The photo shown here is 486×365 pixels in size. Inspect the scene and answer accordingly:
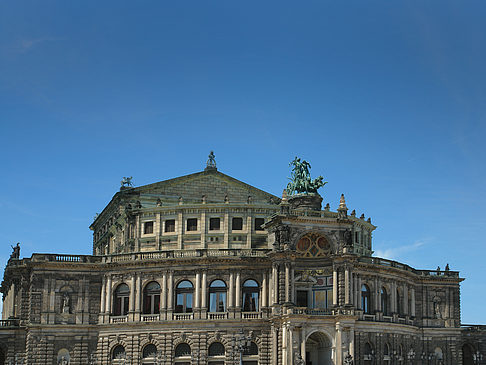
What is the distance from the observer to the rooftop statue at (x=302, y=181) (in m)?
86.4

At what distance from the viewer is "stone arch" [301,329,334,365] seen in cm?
7806

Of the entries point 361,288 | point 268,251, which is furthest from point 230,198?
point 361,288

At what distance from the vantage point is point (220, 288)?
8150 centimetres

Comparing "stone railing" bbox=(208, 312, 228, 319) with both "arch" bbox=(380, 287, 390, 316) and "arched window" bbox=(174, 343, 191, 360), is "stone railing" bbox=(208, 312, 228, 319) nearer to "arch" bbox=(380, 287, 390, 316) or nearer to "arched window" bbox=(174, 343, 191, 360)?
"arched window" bbox=(174, 343, 191, 360)

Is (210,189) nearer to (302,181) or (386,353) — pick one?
(302,181)

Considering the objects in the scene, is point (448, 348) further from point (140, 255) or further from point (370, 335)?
point (140, 255)

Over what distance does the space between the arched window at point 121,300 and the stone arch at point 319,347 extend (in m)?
20.3

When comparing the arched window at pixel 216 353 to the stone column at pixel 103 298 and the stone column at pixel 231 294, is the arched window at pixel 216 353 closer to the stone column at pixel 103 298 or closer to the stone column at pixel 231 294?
the stone column at pixel 231 294

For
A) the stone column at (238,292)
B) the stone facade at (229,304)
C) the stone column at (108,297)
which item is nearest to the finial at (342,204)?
the stone facade at (229,304)

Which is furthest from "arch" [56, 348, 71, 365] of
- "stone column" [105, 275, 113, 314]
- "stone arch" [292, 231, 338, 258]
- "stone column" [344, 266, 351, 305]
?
"stone column" [344, 266, 351, 305]

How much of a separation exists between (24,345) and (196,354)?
2045 centimetres

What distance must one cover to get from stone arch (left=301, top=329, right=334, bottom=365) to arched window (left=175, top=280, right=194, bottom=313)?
13407mm

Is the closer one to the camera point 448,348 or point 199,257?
point 199,257

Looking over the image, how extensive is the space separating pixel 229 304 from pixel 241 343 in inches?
175
